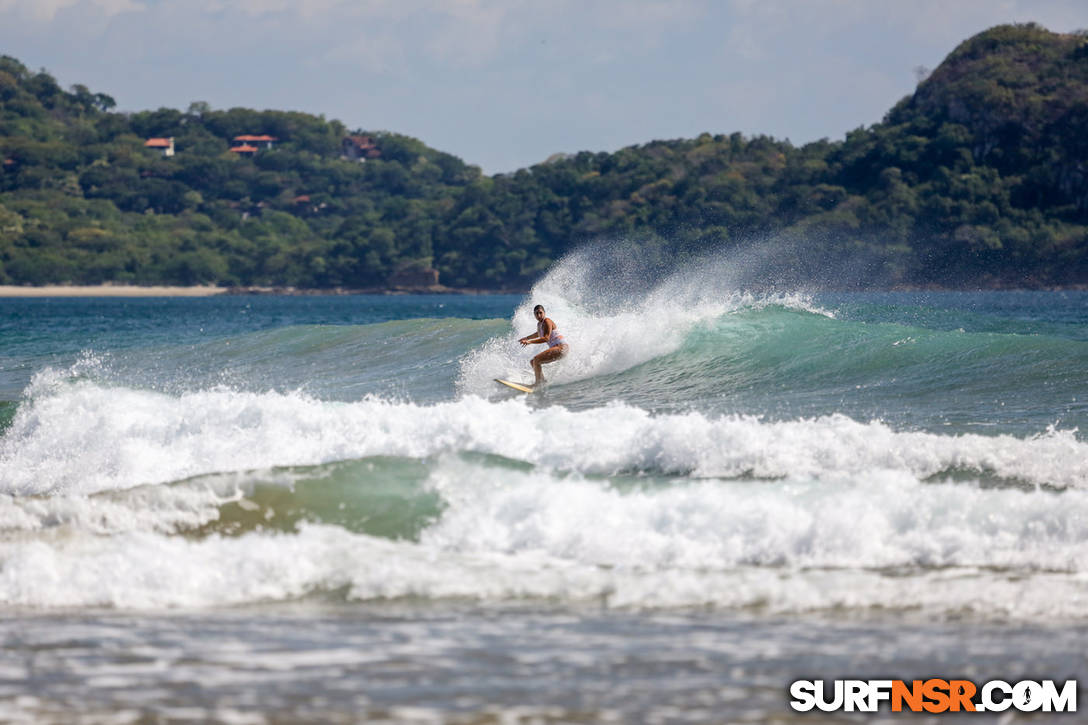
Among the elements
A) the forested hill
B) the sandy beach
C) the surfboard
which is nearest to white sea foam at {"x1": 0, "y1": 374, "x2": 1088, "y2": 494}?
the surfboard

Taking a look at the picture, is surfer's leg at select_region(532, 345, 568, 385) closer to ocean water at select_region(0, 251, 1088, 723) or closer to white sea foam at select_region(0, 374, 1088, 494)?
ocean water at select_region(0, 251, 1088, 723)

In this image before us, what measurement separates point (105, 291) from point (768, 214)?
77143 millimetres

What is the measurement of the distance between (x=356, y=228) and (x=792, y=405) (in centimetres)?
14319

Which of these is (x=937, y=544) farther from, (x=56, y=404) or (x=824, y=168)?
(x=824, y=168)

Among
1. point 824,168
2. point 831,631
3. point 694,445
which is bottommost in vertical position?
point 831,631

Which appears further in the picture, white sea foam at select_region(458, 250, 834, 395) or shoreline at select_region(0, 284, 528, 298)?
shoreline at select_region(0, 284, 528, 298)

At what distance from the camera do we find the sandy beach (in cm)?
14012

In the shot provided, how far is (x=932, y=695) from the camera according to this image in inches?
252

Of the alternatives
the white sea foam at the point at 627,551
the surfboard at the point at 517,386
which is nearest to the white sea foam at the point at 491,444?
the white sea foam at the point at 627,551

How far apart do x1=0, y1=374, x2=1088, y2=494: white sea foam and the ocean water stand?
39 millimetres

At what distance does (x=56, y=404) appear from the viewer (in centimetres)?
1565

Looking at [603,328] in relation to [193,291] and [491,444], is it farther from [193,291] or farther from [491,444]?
[193,291]

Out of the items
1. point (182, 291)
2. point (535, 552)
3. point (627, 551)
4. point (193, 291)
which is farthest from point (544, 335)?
point (182, 291)

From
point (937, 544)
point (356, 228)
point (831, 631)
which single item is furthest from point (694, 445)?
point (356, 228)
